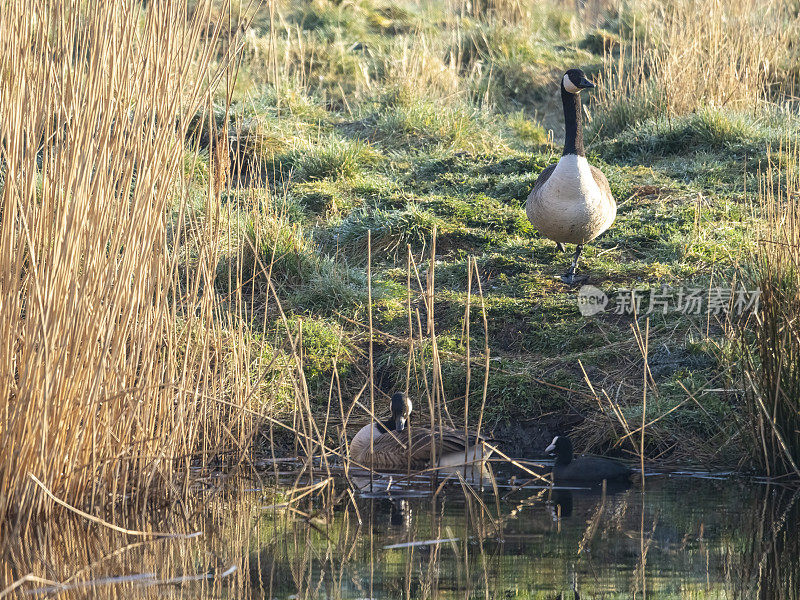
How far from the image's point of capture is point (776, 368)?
4.55 m

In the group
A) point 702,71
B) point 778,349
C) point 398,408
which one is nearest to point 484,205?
point 702,71

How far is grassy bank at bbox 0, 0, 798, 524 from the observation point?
11.7ft

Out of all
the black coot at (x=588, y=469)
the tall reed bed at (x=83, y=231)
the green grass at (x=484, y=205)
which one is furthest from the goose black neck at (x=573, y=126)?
the tall reed bed at (x=83, y=231)

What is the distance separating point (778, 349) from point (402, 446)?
1772 mm

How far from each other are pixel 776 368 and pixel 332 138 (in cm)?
532

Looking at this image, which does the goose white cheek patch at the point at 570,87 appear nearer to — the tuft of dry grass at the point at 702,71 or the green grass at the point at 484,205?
the green grass at the point at 484,205

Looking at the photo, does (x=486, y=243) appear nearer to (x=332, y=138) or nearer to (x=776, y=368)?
(x=332, y=138)

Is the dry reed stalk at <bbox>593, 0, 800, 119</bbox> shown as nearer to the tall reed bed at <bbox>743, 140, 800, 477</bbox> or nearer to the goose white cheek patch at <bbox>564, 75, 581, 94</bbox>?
the goose white cheek patch at <bbox>564, 75, 581, 94</bbox>

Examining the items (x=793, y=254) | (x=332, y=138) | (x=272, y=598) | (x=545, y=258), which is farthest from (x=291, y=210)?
(x=272, y=598)

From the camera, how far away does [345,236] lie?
7.84m

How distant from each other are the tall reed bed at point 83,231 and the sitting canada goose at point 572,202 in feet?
11.0

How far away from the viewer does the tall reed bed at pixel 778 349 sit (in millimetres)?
4512

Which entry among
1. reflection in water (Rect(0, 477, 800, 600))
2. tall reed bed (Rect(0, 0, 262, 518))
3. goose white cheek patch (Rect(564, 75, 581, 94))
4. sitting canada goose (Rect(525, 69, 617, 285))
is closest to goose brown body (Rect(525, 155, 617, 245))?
sitting canada goose (Rect(525, 69, 617, 285))

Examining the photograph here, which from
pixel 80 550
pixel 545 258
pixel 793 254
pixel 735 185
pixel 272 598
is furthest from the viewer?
pixel 735 185
